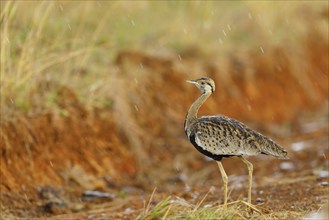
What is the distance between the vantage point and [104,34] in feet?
35.1

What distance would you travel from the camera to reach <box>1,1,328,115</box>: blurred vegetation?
820 centimetres

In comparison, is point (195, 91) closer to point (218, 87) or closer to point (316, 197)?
point (218, 87)

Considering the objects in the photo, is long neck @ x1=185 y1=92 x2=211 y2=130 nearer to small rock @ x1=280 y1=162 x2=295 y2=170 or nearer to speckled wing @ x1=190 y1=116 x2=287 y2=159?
speckled wing @ x1=190 y1=116 x2=287 y2=159

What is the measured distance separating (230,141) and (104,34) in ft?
17.7

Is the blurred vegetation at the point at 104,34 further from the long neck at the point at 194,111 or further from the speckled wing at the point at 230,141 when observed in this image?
the speckled wing at the point at 230,141

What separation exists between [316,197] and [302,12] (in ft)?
27.9

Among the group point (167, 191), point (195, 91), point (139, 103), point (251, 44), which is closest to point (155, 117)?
point (139, 103)

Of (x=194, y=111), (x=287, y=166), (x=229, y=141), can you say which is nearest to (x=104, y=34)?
(x=287, y=166)

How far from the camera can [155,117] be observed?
1023 cm

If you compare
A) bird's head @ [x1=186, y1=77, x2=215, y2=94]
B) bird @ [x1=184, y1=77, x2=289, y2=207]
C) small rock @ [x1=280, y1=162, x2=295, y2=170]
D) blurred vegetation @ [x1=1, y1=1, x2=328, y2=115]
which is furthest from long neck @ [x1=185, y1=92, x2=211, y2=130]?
small rock @ [x1=280, y1=162, x2=295, y2=170]

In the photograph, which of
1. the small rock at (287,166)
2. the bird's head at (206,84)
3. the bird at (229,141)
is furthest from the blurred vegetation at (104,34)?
the bird at (229,141)

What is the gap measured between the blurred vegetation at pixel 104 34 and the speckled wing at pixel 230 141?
2841 mm

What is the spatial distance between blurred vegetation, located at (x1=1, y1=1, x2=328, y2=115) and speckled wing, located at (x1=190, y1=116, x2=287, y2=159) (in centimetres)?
284

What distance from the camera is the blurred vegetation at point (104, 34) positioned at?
8203mm
